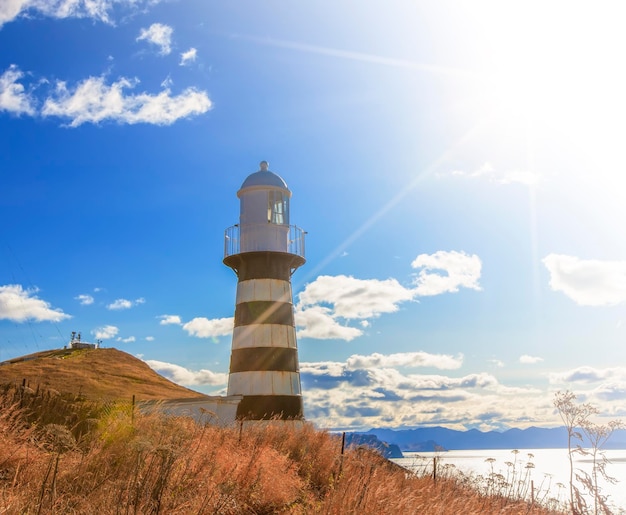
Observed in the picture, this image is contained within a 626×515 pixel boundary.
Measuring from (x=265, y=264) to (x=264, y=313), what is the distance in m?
1.91

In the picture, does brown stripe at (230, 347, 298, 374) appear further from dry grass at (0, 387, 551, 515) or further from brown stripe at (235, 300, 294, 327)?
dry grass at (0, 387, 551, 515)

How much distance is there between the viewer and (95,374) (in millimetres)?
32188

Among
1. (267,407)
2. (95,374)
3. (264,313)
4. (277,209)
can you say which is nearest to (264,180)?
(277,209)

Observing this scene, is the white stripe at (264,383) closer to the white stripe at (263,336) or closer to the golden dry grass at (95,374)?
the white stripe at (263,336)

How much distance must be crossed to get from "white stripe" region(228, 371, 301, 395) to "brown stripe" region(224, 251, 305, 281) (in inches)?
141

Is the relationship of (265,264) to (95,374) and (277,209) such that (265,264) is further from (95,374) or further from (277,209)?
(95,374)

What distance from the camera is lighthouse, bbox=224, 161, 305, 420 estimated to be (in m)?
20.9

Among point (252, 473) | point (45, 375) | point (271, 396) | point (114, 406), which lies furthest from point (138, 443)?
point (45, 375)

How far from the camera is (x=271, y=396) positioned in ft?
68.0

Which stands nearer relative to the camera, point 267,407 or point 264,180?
point 267,407

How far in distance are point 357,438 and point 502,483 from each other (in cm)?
361

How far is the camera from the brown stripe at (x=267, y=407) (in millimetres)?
20422

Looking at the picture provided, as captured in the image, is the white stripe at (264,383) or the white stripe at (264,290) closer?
the white stripe at (264,383)

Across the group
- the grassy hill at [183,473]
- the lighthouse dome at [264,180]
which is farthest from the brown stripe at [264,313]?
the grassy hill at [183,473]
